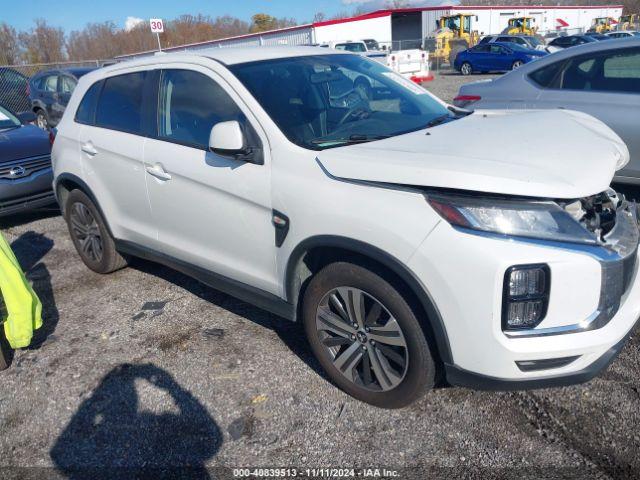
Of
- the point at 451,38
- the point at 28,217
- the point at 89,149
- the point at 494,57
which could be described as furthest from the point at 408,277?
the point at 451,38

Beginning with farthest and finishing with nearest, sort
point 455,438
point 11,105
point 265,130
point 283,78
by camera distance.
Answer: point 11,105, point 283,78, point 265,130, point 455,438

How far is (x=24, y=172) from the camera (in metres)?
6.38

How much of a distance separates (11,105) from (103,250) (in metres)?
13.8

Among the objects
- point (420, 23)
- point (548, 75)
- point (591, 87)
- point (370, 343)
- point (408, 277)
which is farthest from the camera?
point (420, 23)

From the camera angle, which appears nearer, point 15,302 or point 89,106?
point 15,302

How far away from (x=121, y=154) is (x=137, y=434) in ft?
6.70

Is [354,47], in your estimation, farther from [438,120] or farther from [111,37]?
[111,37]

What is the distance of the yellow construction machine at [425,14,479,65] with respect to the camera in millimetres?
36275

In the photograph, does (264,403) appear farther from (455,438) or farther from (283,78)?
(283,78)

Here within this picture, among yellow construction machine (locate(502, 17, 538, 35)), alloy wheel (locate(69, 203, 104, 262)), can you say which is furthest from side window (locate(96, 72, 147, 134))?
yellow construction machine (locate(502, 17, 538, 35))

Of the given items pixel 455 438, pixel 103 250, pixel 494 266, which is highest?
pixel 494 266

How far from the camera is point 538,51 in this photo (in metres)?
25.8

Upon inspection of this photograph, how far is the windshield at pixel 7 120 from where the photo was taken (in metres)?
7.35

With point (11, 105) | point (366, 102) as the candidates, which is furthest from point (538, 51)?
point (366, 102)
